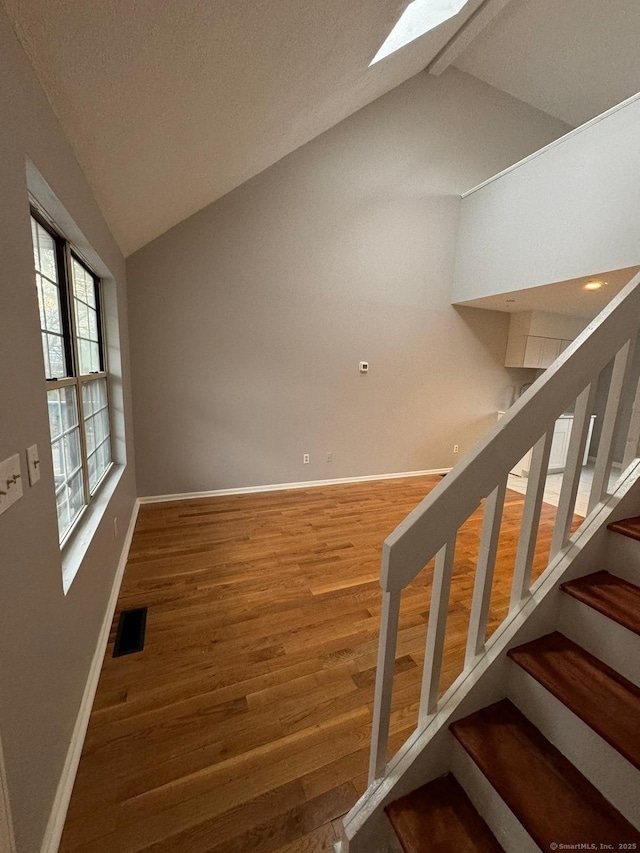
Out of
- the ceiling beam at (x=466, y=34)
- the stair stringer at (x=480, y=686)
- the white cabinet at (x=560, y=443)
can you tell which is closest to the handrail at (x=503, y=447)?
the stair stringer at (x=480, y=686)

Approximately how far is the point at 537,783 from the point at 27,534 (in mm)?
1495

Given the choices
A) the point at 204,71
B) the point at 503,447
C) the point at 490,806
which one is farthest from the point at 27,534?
the point at 204,71

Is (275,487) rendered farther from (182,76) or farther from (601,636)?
(182,76)

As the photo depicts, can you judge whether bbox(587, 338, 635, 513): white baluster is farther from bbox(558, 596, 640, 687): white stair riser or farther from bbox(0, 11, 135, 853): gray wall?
bbox(0, 11, 135, 853): gray wall

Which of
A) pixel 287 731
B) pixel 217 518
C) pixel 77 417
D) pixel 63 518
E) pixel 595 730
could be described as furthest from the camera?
pixel 217 518

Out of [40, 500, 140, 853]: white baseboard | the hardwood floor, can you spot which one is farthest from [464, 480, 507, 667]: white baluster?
[40, 500, 140, 853]: white baseboard

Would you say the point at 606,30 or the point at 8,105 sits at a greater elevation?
the point at 606,30

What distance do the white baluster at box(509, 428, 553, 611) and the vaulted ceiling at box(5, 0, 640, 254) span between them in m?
1.63

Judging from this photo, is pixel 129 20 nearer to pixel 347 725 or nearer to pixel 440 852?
pixel 440 852

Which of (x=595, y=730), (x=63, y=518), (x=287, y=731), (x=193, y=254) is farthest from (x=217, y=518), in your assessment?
(x=595, y=730)

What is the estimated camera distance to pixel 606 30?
3229 millimetres

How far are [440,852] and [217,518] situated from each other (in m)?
2.64

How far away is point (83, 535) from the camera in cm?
159

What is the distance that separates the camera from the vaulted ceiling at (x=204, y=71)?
0.94 m
